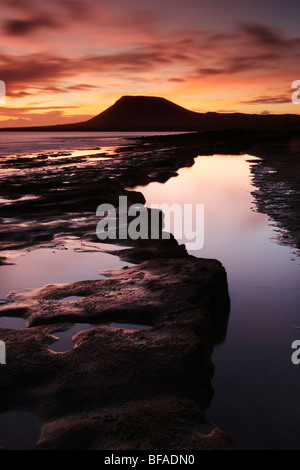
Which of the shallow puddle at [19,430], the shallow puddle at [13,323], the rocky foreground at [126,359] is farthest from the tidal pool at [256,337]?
the shallow puddle at [13,323]

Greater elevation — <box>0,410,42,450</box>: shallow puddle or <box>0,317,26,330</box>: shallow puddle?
<box>0,317,26,330</box>: shallow puddle

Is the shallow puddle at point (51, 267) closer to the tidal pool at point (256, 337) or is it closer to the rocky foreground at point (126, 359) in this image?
the rocky foreground at point (126, 359)

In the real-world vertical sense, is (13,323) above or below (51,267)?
below

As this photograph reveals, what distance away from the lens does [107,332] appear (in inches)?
149

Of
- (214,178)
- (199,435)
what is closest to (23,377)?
(199,435)

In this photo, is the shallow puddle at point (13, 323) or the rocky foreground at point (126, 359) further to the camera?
the shallow puddle at point (13, 323)

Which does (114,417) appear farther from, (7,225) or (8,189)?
(8,189)

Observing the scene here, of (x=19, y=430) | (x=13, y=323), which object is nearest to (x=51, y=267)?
(x=13, y=323)

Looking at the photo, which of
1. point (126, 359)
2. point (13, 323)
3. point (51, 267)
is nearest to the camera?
point (126, 359)

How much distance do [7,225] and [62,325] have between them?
5367mm

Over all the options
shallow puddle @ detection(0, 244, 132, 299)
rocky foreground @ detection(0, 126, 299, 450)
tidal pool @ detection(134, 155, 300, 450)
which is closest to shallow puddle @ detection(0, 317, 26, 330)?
rocky foreground @ detection(0, 126, 299, 450)

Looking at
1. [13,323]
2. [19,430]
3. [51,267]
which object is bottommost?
[19,430]

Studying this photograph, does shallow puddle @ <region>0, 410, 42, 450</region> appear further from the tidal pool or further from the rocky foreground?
the tidal pool

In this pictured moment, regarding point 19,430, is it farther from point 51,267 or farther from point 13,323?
point 51,267
